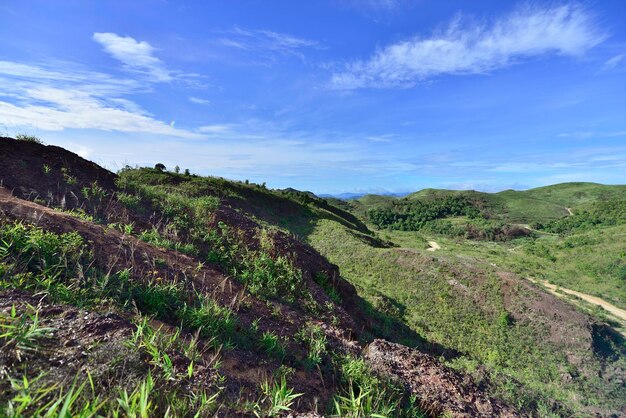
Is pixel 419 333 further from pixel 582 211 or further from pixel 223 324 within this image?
pixel 582 211

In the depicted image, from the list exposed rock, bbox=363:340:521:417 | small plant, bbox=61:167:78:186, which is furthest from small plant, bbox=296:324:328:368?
small plant, bbox=61:167:78:186

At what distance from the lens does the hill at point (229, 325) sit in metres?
3.01

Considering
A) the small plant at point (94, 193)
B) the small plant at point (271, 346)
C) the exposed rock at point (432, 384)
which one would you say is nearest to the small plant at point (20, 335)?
the small plant at point (271, 346)

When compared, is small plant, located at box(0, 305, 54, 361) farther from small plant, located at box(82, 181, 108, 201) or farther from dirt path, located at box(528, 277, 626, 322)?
dirt path, located at box(528, 277, 626, 322)

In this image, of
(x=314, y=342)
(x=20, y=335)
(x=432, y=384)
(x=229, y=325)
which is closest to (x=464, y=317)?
(x=432, y=384)

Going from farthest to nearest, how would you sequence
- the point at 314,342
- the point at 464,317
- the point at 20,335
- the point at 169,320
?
the point at 464,317 → the point at 314,342 → the point at 169,320 → the point at 20,335

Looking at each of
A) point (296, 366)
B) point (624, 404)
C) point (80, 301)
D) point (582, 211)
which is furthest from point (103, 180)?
point (582, 211)

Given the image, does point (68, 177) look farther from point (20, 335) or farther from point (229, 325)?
point (20, 335)

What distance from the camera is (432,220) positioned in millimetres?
65188

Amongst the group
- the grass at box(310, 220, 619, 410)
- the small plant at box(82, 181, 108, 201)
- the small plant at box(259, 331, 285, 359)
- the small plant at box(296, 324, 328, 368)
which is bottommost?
the grass at box(310, 220, 619, 410)

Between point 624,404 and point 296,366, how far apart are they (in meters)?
13.8

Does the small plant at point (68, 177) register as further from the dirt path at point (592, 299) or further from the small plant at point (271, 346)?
the dirt path at point (592, 299)

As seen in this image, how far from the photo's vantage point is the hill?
3014 mm

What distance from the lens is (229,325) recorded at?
5.52 meters
